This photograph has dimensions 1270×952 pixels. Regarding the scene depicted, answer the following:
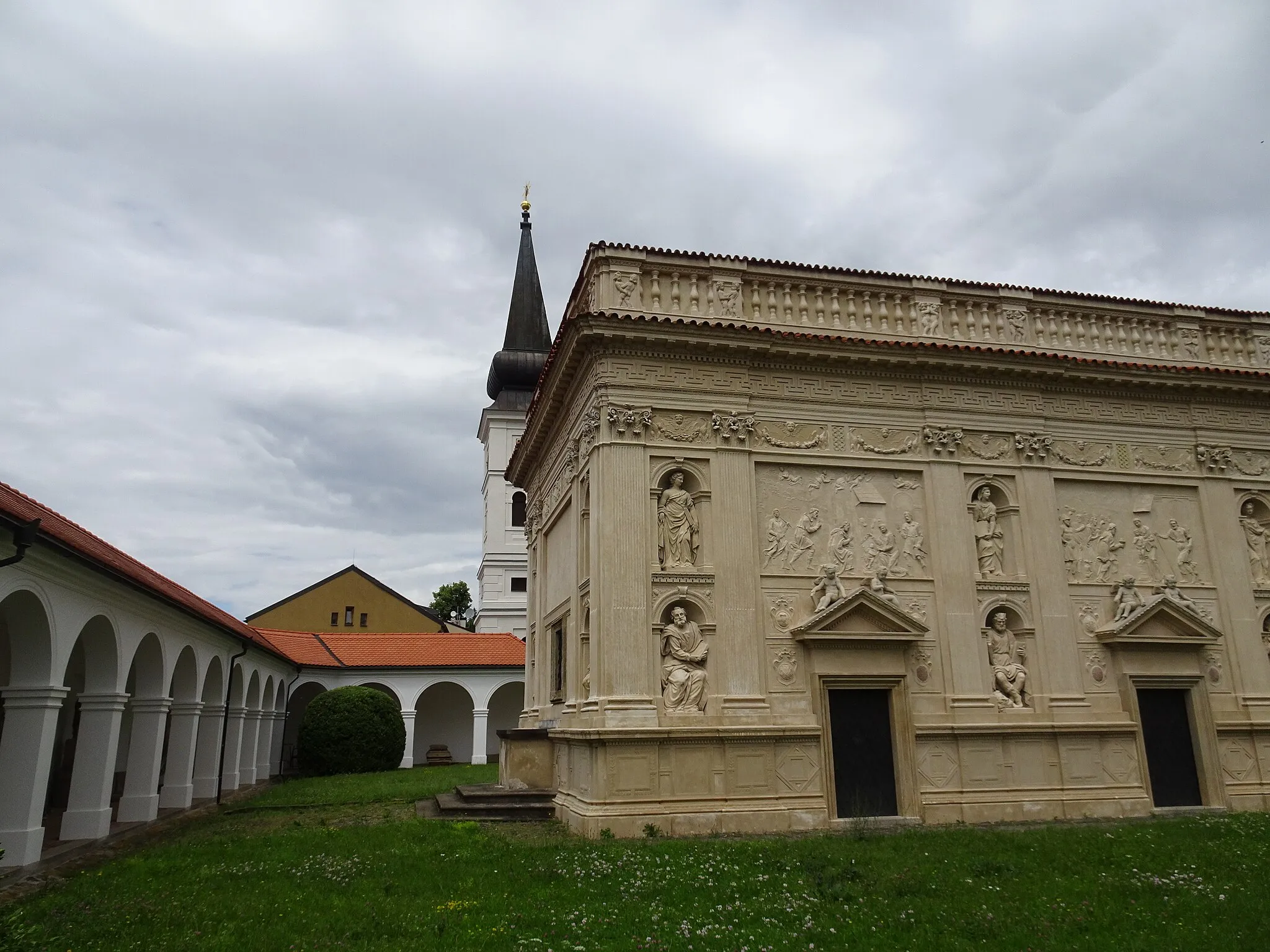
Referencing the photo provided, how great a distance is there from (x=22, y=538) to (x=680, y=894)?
26.2 feet

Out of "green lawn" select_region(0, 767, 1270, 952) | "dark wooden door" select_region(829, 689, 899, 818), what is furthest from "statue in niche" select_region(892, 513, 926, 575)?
"green lawn" select_region(0, 767, 1270, 952)

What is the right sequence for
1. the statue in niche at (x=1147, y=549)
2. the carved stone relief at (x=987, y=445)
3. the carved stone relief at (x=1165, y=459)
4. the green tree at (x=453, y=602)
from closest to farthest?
the carved stone relief at (x=987, y=445) < the statue in niche at (x=1147, y=549) < the carved stone relief at (x=1165, y=459) < the green tree at (x=453, y=602)

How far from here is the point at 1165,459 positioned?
18.2m

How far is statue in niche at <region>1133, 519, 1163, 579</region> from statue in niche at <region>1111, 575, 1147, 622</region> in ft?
1.71

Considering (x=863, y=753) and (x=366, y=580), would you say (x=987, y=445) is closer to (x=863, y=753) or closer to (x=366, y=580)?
(x=863, y=753)

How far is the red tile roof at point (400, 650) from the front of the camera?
1400 inches

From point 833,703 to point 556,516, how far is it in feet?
25.6

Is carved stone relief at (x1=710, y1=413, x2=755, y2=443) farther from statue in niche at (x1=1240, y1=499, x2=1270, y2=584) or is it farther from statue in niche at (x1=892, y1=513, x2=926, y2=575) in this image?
statue in niche at (x1=1240, y1=499, x2=1270, y2=584)

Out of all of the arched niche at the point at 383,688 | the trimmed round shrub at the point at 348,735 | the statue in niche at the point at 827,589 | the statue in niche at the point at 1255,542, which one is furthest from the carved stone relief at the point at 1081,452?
the arched niche at the point at 383,688

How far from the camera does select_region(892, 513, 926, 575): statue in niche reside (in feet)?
53.4

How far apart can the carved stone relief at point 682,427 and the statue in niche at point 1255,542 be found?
1141 cm

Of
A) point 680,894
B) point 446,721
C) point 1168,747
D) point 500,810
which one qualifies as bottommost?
point 680,894

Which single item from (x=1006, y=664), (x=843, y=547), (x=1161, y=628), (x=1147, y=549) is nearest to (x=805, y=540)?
(x=843, y=547)

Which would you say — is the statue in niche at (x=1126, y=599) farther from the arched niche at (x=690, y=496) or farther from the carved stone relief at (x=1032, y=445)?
the arched niche at (x=690, y=496)
